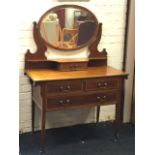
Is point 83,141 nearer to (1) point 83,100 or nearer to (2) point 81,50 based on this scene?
(1) point 83,100

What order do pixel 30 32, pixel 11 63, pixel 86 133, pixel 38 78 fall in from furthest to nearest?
pixel 86 133, pixel 30 32, pixel 38 78, pixel 11 63

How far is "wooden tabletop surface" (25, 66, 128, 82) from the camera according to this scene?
2.60m

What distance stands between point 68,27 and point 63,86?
68 centimetres

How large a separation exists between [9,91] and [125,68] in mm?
2690

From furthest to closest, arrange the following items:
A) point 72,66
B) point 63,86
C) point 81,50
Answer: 1. point 81,50
2. point 72,66
3. point 63,86

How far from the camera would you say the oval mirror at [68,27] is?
9.42 ft

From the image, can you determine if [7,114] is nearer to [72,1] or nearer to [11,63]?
[11,63]

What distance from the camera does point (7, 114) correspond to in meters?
0.80

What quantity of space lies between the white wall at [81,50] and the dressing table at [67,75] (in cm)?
A: 7

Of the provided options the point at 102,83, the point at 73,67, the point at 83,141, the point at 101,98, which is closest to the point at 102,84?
the point at 102,83

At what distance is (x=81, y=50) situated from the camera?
310cm

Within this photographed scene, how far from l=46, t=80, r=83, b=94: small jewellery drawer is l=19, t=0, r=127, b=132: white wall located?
1.66 feet

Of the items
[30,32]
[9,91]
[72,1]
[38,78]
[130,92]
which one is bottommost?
[130,92]
